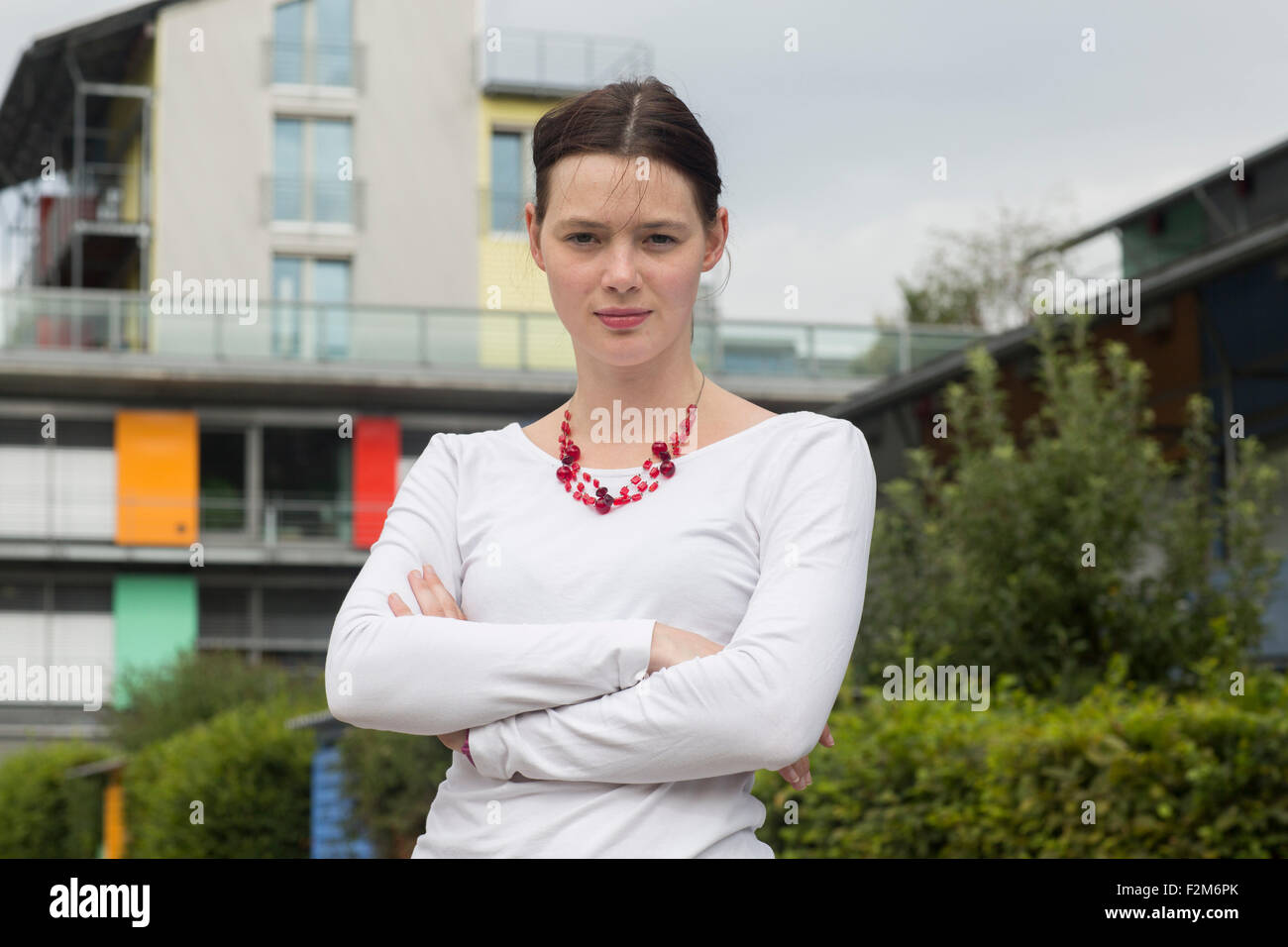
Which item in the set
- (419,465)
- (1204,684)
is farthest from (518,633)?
(1204,684)

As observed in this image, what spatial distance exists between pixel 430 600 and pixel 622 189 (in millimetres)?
549

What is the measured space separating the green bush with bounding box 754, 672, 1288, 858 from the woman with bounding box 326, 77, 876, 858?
281 centimetres

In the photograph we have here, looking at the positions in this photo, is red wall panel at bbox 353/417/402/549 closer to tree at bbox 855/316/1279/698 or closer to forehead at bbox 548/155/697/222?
tree at bbox 855/316/1279/698

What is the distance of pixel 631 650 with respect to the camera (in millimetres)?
1813

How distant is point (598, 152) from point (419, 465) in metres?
0.50

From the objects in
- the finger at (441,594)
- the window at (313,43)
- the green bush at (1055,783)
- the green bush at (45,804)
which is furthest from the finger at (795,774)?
the window at (313,43)

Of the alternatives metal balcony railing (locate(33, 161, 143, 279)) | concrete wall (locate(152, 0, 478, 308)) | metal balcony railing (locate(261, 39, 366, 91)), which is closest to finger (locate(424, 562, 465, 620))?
concrete wall (locate(152, 0, 478, 308))

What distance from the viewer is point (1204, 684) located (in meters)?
6.91

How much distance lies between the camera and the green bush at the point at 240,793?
13.8 metres

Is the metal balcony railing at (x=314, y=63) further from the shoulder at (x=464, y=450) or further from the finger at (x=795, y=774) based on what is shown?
the finger at (x=795, y=774)

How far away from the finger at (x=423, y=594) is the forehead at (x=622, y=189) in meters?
Result: 0.48

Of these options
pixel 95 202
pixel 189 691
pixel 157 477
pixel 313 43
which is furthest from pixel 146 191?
pixel 189 691
